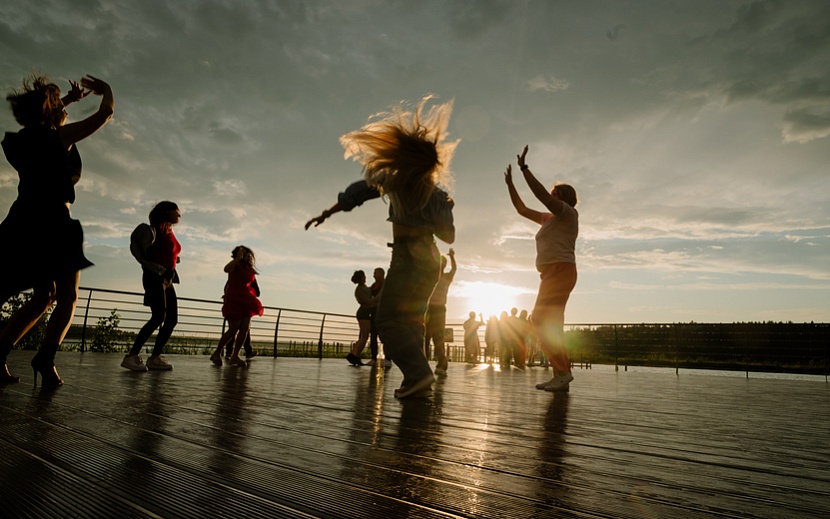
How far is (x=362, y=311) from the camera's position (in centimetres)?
959

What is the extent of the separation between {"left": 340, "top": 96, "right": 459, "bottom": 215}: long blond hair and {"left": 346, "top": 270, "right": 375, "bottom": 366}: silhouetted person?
6057mm

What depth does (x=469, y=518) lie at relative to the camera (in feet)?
3.05

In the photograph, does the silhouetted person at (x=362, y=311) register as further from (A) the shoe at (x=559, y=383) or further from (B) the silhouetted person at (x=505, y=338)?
(A) the shoe at (x=559, y=383)

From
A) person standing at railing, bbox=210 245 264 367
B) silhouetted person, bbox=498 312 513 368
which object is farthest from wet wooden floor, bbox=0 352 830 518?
silhouetted person, bbox=498 312 513 368

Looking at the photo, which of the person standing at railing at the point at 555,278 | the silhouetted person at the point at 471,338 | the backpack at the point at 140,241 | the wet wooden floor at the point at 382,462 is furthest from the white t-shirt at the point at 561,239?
the silhouetted person at the point at 471,338

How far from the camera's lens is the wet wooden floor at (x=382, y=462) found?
1002 millimetres

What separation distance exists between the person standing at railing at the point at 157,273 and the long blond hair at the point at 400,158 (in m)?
2.69

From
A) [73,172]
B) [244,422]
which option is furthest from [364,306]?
[244,422]

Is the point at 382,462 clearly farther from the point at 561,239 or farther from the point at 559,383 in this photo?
the point at 561,239

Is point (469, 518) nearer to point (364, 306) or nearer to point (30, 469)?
point (30, 469)

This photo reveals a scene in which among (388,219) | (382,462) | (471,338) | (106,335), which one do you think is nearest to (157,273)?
(388,219)

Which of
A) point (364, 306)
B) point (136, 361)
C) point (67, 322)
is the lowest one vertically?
point (136, 361)

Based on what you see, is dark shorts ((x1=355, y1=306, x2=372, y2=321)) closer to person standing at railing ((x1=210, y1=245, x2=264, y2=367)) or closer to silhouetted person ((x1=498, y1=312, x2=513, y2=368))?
person standing at railing ((x1=210, y1=245, x2=264, y2=367))

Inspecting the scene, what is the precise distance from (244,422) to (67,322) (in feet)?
6.09
